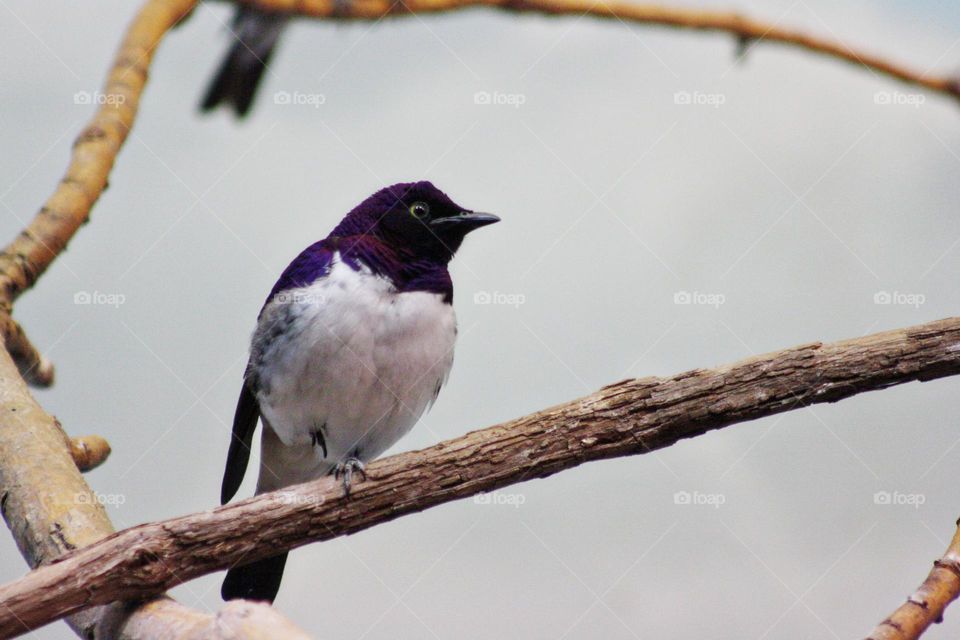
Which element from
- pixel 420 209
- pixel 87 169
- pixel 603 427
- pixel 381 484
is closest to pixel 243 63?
pixel 87 169

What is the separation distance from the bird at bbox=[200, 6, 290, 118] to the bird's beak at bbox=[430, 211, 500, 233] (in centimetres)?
100

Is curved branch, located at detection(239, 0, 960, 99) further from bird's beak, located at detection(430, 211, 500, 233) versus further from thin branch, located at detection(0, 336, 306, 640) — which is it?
thin branch, located at detection(0, 336, 306, 640)

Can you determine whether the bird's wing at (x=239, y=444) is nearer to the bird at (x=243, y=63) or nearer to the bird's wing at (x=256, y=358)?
the bird's wing at (x=256, y=358)

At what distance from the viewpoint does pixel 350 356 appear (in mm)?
2180

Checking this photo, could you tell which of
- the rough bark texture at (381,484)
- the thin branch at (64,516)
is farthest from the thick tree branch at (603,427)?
the thin branch at (64,516)

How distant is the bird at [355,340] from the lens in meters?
2.19

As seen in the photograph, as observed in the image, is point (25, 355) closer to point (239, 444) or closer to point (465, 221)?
point (239, 444)

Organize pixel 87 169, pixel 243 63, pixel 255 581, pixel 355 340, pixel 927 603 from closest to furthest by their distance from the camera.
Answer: pixel 927 603
pixel 355 340
pixel 255 581
pixel 87 169
pixel 243 63

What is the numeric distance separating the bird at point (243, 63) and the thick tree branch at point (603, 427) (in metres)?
1.62

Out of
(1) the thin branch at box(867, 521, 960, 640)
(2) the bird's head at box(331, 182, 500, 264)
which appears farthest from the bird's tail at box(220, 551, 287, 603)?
(1) the thin branch at box(867, 521, 960, 640)

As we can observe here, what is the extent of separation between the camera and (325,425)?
234 cm

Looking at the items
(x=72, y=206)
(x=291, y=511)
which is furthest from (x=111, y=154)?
(x=291, y=511)

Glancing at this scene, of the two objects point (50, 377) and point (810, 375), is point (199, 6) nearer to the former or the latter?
point (50, 377)

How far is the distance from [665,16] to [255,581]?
2083mm
